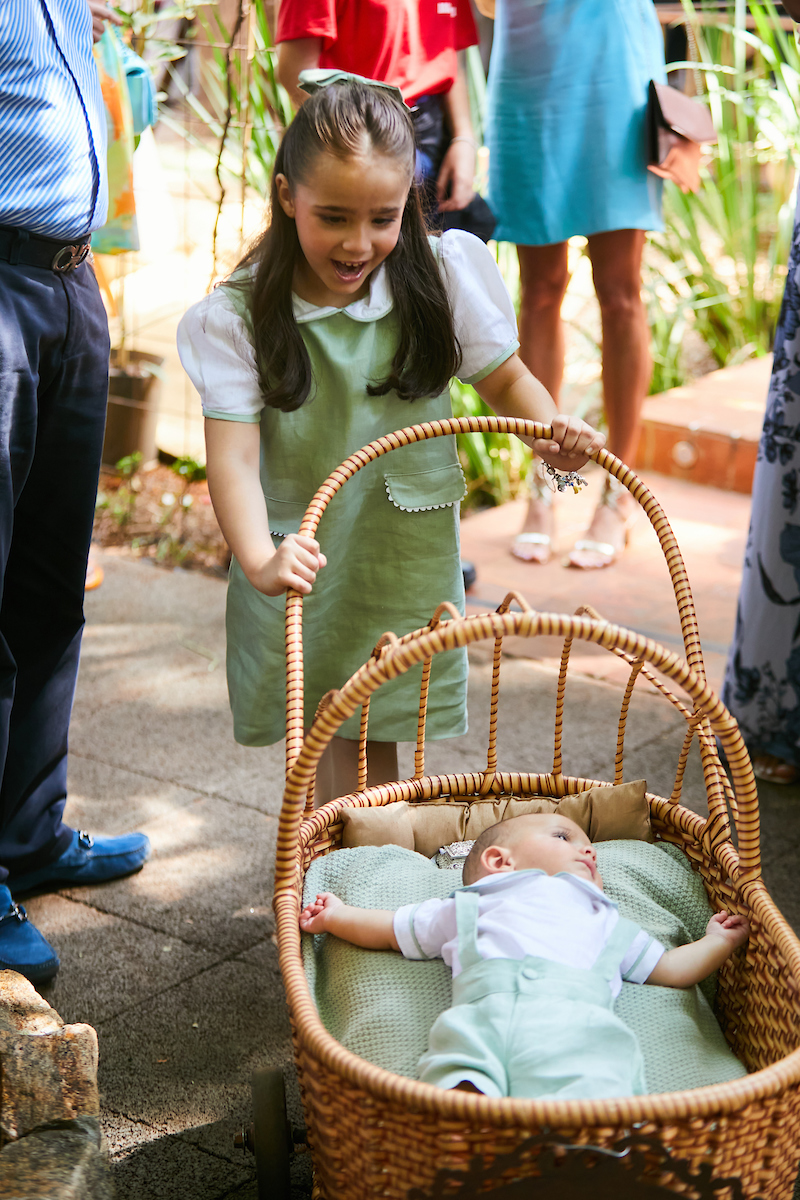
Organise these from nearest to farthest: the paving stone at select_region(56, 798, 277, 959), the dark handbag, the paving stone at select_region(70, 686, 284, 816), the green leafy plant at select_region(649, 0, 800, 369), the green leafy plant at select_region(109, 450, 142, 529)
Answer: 1. the paving stone at select_region(56, 798, 277, 959)
2. the paving stone at select_region(70, 686, 284, 816)
3. the dark handbag
4. the green leafy plant at select_region(109, 450, 142, 529)
5. the green leafy plant at select_region(649, 0, 800, 369)

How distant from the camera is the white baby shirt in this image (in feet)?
4.56

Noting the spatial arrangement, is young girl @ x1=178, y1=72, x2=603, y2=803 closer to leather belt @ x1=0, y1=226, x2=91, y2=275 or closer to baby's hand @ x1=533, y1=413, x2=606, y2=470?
baby's hand @ x1=533, y1=413, x2=606, y2=470

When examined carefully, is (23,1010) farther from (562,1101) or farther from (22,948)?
(562,1101)

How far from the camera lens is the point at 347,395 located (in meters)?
1.75

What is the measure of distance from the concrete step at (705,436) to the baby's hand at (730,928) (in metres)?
2.69

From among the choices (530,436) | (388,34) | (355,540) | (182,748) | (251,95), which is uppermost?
(388,34)

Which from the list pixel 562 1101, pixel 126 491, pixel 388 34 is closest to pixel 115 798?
pixel 562 1101

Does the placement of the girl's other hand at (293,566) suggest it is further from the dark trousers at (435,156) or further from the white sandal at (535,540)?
the white sandal at (535,540)

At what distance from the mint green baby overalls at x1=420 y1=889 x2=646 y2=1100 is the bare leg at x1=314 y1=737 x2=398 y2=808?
701 millimetres

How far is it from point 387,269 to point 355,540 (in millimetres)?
421

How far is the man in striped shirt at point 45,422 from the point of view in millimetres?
1602

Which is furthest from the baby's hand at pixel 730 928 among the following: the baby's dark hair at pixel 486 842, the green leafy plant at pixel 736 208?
the green leafy plant at pixel 736 208

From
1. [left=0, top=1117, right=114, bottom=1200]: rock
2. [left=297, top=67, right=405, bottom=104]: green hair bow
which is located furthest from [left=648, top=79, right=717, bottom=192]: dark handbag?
[left=0, top=1117, right=114, bottom=1200]: rock

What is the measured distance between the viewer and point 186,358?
171 cm
